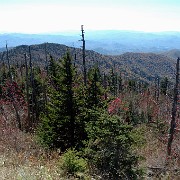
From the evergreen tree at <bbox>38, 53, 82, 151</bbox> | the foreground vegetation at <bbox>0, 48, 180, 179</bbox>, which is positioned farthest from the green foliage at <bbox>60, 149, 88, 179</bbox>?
the evergreen tree at <bbox>38, 53, 82, 151</bbox>

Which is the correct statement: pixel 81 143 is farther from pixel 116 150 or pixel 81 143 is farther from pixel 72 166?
pixel 72 166

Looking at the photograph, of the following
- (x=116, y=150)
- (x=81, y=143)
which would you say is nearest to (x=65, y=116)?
(x=81, y=143)

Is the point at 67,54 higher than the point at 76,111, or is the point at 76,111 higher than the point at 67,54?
the point at 67,54

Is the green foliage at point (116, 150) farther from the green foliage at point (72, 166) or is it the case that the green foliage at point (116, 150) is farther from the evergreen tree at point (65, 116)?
the evergreen tree at point (65, 116)

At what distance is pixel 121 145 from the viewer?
9.05 meters

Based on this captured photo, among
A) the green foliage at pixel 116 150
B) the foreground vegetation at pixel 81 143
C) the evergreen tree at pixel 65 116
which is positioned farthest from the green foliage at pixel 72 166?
the evergreen tree at pixel 65 116

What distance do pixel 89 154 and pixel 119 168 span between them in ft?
4.65

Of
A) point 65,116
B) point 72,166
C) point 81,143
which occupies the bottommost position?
point 81,143

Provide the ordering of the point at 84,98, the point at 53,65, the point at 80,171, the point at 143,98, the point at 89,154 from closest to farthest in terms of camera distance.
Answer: the point at 80,171
the point at 89,154
the point at 84,98
the point at 53,65
the point at 143,98

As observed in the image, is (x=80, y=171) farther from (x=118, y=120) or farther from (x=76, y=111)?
Result: (x=76, y=111)

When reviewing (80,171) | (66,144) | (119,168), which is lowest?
(66,144)

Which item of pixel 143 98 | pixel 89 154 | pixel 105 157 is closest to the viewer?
pixel 105 157

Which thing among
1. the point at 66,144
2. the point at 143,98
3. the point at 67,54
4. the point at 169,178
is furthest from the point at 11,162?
the point at 143,98

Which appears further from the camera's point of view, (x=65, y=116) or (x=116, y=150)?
(x=65, y=116)
